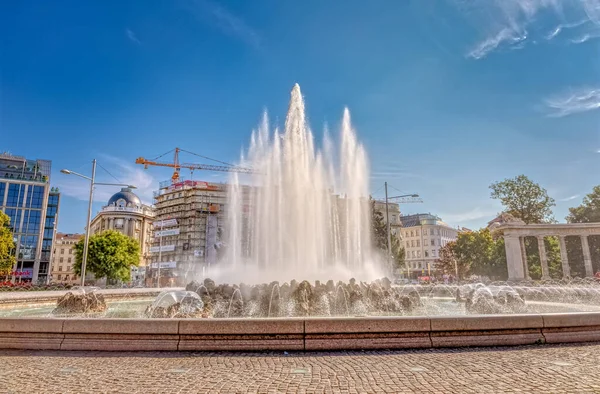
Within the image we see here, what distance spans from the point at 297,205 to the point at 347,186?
21.4 ft

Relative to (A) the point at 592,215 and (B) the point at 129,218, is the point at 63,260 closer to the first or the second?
(B) the point at 129,218

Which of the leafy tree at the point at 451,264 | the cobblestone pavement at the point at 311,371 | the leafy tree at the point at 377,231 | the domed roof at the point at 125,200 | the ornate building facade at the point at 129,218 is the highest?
the domed roof at the point at 125,200

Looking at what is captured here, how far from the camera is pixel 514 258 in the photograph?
41156mm

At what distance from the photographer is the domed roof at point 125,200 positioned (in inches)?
4633

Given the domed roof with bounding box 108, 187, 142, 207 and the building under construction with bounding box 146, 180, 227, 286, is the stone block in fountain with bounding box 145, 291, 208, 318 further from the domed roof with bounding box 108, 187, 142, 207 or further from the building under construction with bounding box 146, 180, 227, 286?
the domed roof with bounding box 108, 187, 142, 207

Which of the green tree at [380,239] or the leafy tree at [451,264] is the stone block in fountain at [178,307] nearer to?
the green tree at [380,239]

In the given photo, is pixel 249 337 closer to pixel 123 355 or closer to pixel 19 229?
pixel 123 355

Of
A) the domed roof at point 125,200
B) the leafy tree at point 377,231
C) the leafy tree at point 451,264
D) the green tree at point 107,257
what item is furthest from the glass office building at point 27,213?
the leafy tree at point 451,264

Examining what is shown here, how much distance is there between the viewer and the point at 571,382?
5.15 m

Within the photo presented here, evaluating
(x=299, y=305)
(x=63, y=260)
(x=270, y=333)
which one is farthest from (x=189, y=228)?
(x=270, y=333)

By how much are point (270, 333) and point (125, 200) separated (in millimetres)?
123499

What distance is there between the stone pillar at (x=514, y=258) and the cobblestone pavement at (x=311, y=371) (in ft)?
124

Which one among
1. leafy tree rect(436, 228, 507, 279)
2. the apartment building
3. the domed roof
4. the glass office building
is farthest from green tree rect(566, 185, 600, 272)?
the apartment building

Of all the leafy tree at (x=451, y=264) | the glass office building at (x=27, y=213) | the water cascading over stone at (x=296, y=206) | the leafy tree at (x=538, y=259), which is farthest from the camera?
the glass office building at (x=27, y=213)
